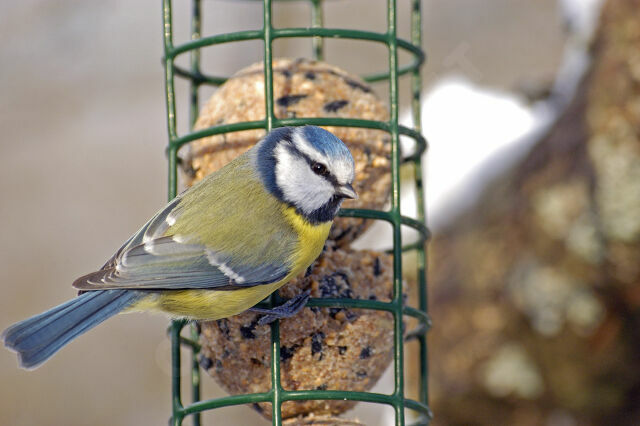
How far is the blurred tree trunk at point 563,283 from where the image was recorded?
4609 mm

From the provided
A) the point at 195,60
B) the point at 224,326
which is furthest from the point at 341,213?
the point at 195,60

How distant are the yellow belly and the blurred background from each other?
7.04ft

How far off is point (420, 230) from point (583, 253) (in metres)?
1.54

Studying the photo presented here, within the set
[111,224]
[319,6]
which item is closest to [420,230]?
[319,6]

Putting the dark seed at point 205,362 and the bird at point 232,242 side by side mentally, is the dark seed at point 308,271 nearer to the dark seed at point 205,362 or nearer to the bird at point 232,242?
the bird at point 232,242

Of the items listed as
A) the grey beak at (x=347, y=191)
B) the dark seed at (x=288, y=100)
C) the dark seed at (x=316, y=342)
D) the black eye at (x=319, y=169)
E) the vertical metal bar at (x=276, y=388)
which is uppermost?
the dark seed at (x=288, y=100)

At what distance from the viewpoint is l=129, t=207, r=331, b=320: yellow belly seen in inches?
114

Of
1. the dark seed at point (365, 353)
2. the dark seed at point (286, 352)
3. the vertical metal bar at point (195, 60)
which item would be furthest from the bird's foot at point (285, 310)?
the vertical metal bar at point (195, 60)

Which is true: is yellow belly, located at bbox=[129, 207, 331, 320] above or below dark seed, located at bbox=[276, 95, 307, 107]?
below

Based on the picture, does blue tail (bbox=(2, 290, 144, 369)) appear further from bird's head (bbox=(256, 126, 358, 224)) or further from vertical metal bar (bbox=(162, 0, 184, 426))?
bird's head (bbox=(256, 126, 358, 224))

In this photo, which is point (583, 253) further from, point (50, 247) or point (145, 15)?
point (145, 15)

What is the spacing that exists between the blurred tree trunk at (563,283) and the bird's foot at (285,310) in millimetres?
2044

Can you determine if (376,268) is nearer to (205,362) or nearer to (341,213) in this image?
(341,213)

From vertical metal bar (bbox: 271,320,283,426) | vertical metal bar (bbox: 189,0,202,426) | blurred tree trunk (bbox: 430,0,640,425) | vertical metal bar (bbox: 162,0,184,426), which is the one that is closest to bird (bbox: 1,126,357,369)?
vertical metal bar (bbox: 271,320,283,426)
